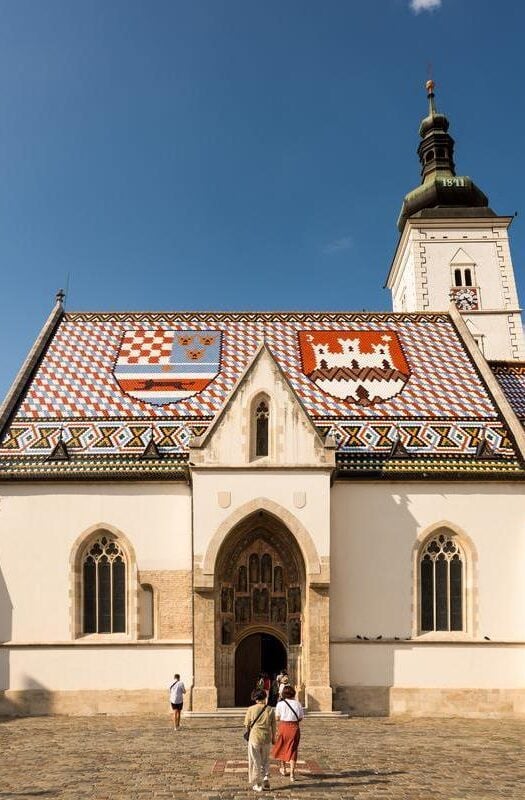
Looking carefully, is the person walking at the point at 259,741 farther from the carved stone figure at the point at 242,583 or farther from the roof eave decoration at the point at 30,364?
the roof eave decoration at the point at 30,364

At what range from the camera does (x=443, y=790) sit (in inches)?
500

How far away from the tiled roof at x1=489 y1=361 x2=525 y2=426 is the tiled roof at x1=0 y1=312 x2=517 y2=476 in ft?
5.19

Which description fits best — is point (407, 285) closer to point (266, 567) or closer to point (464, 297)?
point (464, 297)

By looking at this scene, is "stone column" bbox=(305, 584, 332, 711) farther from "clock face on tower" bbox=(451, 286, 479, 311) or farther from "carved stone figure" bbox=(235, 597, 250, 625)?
"clock face on tower" bbox=(451, 286, 479, 311)

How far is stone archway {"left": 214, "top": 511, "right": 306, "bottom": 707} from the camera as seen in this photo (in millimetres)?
22203

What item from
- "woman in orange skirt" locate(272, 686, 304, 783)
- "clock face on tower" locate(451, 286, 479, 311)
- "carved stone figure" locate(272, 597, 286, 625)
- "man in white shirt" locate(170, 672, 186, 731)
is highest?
"clock face on tower" locate(451, 286, 479, 311)

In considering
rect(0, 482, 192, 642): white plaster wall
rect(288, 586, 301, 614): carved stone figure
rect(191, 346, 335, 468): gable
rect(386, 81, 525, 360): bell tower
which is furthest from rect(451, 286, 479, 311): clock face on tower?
rect(0, 482, 192, 642): white plaster wall

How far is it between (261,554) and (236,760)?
8308 mm

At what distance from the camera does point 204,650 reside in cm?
2134

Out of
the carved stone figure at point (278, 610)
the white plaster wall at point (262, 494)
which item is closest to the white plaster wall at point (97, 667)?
the carved stone figure at point (278, 610)

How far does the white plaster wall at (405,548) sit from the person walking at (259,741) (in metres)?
9.91

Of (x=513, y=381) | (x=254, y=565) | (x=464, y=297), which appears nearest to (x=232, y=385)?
(x=254, y=565)

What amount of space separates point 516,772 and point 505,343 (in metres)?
28.1

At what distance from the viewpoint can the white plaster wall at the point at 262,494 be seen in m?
21.7
